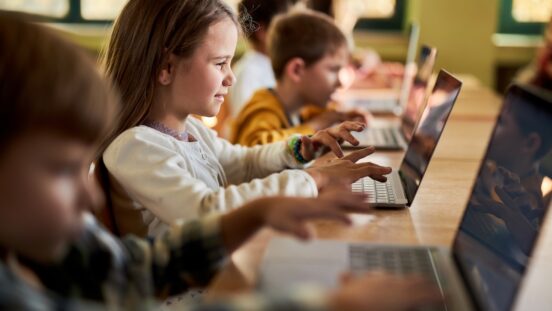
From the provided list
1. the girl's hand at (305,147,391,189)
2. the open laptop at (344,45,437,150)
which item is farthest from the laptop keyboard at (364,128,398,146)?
the girl's hand at (305,147,391,189)

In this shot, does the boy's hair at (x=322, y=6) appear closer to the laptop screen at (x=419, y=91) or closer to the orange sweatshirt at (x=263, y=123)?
the laptop screen at (x=419, y=91)

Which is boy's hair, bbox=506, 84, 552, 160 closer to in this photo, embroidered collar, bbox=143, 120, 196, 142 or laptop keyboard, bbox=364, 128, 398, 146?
embroidered collar, bbox=143, 120, 196, 142

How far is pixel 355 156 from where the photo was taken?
157 cm

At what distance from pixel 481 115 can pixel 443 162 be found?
1.07 meters

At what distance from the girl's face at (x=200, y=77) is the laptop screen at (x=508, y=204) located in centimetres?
63

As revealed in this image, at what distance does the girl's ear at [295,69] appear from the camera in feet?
8.15

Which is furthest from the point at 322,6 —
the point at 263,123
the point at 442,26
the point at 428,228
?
the point at 428,228

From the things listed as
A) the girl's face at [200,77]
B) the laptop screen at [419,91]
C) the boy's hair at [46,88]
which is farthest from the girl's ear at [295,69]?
the boy's hair at [46,88]

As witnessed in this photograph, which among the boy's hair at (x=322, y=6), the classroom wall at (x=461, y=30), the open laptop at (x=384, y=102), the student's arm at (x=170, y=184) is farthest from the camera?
the classroom wall at (x=461, y=30)

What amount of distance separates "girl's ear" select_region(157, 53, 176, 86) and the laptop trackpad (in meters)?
0.52

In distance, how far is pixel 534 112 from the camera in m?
0.96

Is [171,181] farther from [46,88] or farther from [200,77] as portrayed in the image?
[46,88]

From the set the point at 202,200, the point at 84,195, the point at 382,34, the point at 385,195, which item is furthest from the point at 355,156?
the point at 382,34

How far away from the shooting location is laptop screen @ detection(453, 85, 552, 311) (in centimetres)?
94
